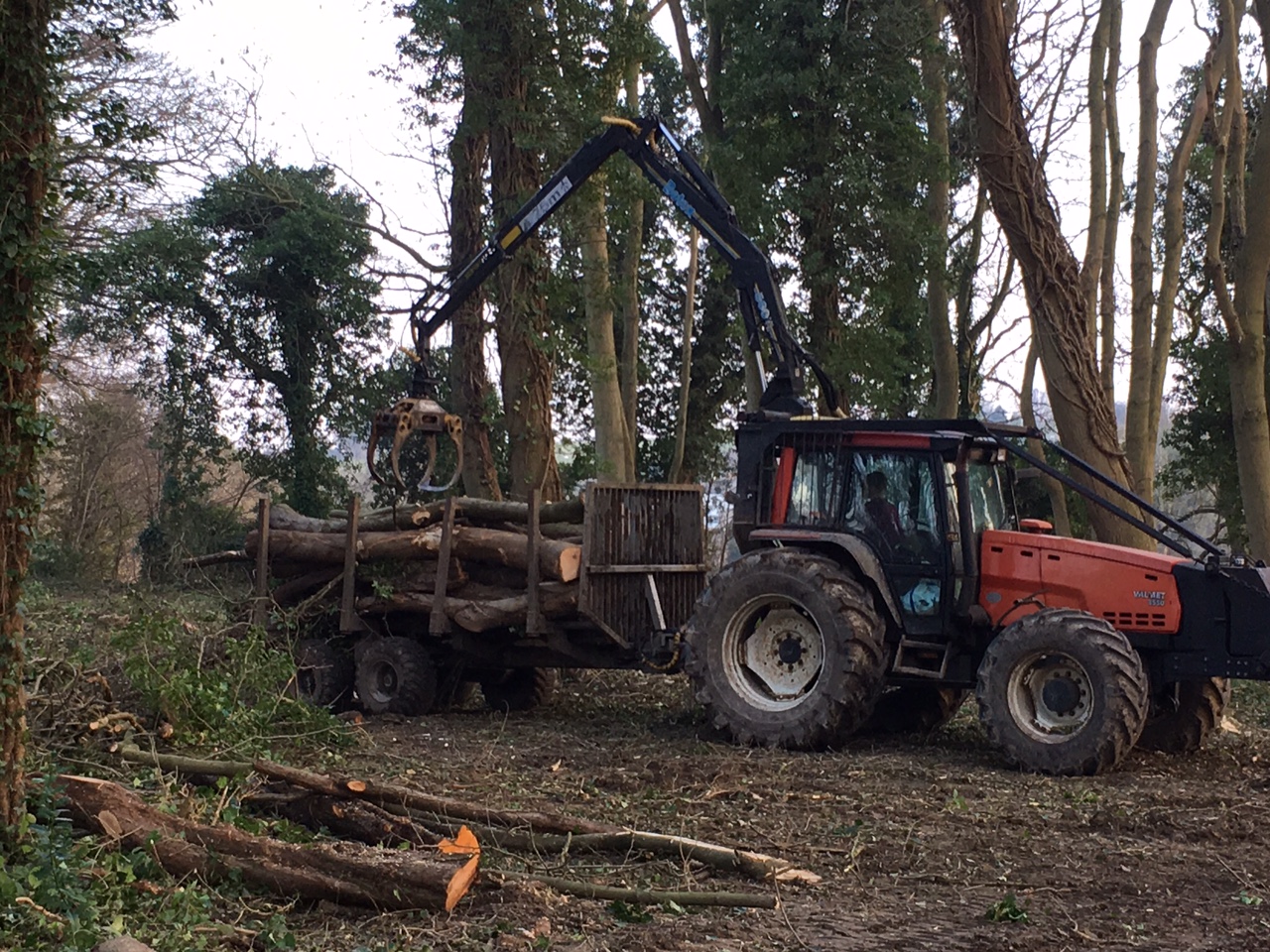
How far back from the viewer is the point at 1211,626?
927 centimetres

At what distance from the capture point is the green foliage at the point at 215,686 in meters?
8.34

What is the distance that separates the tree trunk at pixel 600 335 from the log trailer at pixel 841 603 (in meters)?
4.89

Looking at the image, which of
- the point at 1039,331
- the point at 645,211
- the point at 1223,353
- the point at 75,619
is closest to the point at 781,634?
the point at 1039,331

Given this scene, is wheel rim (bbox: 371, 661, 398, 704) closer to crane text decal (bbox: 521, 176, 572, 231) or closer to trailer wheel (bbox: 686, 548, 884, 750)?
trailer wheel (bbox: 686, 548, 884, 750)

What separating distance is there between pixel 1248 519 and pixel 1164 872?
8.99 metres

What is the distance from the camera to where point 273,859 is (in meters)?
5.88

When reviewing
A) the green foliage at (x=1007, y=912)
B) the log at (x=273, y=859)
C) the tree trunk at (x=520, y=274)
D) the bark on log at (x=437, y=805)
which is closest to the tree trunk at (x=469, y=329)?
the tree trunk at (x=520, y=274)

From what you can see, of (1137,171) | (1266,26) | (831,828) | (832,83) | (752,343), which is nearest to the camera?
(831,828)

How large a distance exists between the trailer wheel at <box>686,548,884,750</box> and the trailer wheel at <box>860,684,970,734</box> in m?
1.13

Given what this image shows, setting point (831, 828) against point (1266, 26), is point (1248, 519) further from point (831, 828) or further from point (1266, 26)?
point (831, 828)

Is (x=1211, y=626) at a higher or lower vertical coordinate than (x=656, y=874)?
higher

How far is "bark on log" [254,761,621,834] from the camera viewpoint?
670cm

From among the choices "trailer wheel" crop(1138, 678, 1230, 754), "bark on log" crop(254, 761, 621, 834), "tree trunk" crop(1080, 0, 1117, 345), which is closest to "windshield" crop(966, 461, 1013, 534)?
"trailer wheel" crop(1138, 678, 1230, 754)

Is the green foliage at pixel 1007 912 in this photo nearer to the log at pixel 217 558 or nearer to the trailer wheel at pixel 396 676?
the trailer wheel at pixel 396 676
